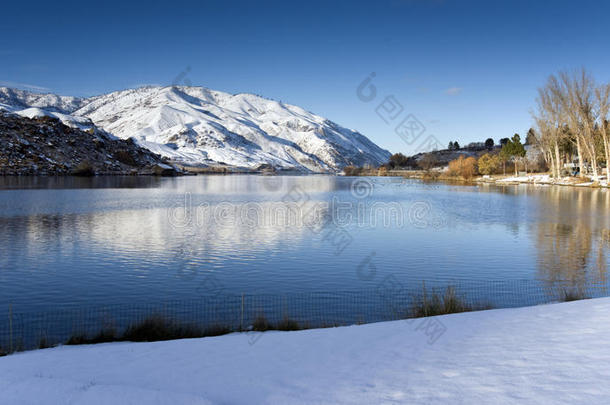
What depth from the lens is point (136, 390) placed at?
727 centimetres

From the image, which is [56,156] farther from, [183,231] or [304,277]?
[304,277]

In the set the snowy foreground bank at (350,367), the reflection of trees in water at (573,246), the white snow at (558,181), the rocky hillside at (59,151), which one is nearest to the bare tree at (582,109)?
the white snow at (558,181)

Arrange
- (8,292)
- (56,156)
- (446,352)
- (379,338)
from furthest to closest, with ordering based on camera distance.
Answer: (56,156) < (8,292) < (379,338) < (446,352)

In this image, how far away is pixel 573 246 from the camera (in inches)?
1033

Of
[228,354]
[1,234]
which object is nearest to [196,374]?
[228,354]

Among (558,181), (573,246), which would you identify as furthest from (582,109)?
(573,246)

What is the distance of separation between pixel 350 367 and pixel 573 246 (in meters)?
22.6

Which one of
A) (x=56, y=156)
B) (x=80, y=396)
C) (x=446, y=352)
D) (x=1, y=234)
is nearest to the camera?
(x=80, y=396)

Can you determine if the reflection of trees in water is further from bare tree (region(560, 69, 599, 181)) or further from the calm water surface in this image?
bare tree (region(560, 69, 599, 181))

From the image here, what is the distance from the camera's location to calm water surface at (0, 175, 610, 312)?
1773cm

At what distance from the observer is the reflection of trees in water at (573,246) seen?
63.0ft

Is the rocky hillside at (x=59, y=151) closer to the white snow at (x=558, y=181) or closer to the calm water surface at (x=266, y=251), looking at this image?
the calm water surface at (x=266, y=251)

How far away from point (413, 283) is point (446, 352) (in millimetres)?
9050

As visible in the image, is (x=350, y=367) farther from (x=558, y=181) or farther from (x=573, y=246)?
(x=558, y=181)
